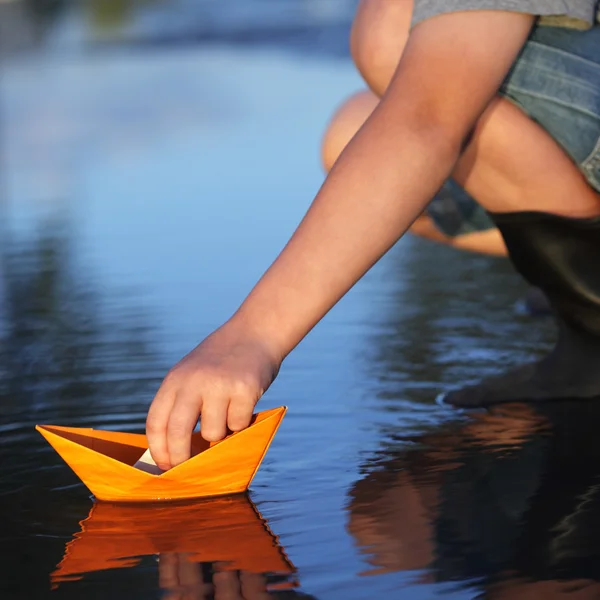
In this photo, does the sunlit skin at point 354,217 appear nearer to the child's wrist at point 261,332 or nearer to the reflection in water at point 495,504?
the child's wrist at point 261,332

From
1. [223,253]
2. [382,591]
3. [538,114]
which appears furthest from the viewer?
[223,253]

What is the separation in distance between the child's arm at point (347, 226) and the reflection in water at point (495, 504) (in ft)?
0.61

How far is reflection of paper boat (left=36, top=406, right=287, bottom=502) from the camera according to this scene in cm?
126

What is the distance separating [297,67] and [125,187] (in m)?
3.23

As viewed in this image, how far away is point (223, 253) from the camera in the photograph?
283 centimetres

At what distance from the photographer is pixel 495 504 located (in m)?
1.29

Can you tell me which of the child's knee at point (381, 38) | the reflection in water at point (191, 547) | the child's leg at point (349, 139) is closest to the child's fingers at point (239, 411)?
the reflection in water at point (191, 547)

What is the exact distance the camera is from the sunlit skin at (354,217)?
1204 mm

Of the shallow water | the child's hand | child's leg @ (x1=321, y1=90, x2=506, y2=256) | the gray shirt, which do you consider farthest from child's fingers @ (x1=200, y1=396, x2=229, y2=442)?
child's leg @ (x1=321, y1=90, x2=506, y2=256)

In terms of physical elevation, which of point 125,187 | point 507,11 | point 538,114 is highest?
point 507,11

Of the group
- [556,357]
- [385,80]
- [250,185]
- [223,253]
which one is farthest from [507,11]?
[250,185]

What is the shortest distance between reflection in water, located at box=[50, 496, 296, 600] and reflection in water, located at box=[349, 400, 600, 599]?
93 mm

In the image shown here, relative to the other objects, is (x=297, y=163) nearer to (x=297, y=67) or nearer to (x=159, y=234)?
(x=159, y=234)

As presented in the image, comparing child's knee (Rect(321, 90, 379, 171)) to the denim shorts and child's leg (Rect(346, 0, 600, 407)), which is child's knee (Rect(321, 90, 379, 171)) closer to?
child's leg (Rect(346, 0, 600, 407))
